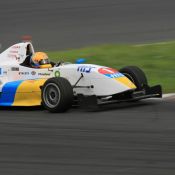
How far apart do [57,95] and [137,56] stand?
18.2 feet

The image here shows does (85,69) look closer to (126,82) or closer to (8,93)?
(126,82)

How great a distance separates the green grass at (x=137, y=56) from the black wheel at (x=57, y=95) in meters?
3.40

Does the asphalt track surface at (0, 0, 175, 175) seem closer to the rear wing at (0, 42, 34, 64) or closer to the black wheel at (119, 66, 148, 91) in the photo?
the black wheel at (119, 66, 148, 91)

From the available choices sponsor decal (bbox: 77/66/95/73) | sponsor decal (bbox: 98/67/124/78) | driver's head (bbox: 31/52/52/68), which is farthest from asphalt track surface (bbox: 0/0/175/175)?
driver's head (bbox: 31/52/52/68)

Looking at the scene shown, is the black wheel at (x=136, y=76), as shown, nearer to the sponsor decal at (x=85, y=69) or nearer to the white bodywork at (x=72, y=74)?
the white bodywork at (x=72, y=74)

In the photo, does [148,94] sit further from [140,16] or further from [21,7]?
[21,7]

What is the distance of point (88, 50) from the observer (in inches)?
677

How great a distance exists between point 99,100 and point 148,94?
891 mm

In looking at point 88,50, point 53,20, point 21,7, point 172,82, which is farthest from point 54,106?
point 21,7

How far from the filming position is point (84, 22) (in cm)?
2042

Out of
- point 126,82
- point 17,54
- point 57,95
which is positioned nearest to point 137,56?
point 17,54

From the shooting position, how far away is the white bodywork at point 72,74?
11.2m

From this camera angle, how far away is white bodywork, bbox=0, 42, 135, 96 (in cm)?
1116

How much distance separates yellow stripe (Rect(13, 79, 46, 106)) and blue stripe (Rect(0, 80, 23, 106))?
0.22ft
